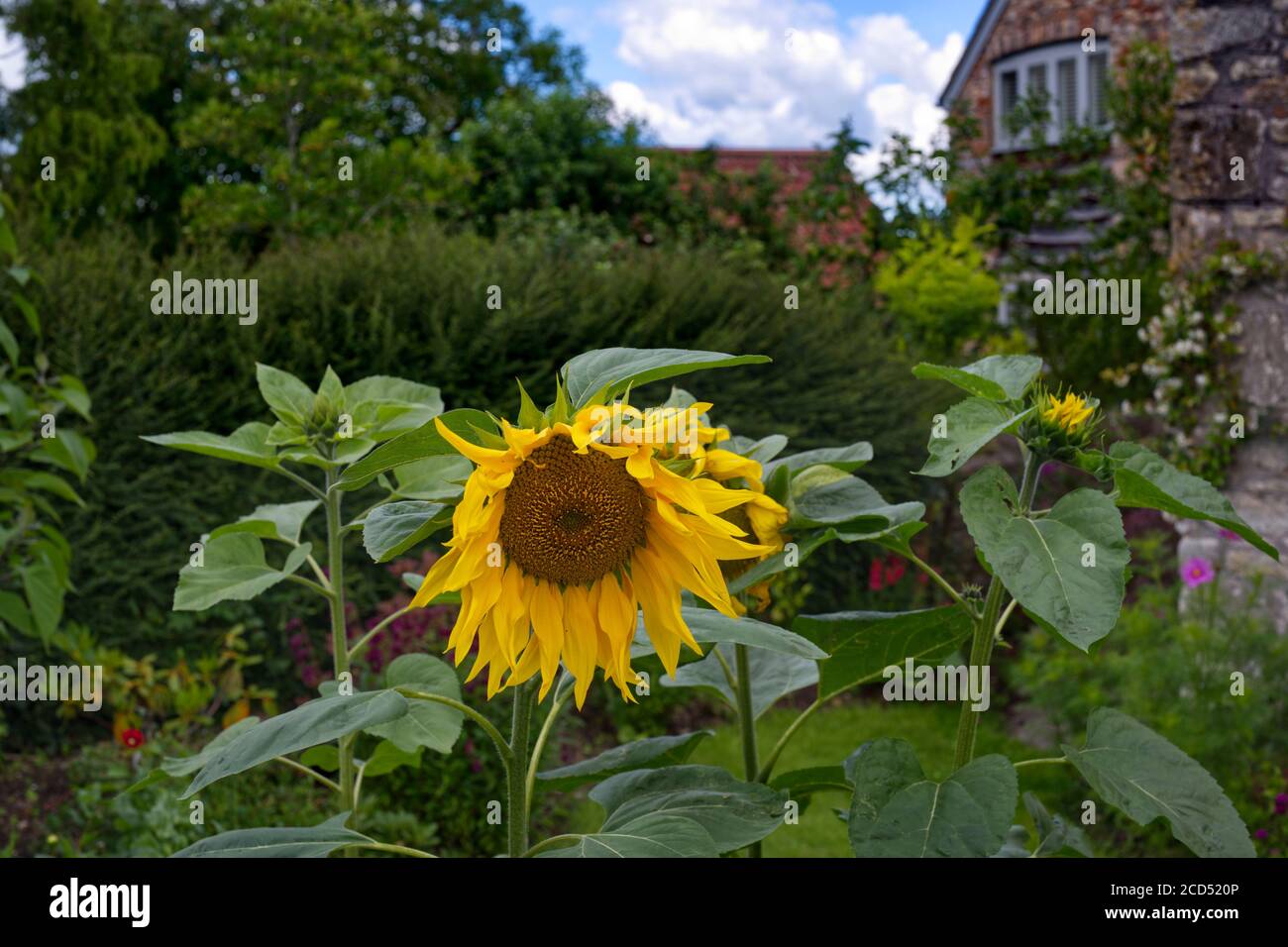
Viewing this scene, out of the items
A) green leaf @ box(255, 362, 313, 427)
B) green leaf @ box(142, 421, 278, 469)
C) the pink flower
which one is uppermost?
green leaf @ box(255, 362, 313, 427)

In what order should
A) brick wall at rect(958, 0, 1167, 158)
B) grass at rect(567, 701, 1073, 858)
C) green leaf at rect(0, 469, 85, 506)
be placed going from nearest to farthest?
green leaf at rect(0, 469, 85, 506) → grass at rect(567, 701, 1073, 858) → brick wall at rect(958, 0, 1167, 158)

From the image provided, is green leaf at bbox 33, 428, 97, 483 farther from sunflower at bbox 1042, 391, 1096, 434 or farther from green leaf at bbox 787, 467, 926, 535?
sunflower at bbox 1042, 391, 1096, 434

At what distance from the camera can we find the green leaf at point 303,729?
2.77 feet

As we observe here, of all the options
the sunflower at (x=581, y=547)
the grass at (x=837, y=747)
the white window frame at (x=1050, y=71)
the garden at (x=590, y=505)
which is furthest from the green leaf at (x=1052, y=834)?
the white window frame at (x=1050, y=71)

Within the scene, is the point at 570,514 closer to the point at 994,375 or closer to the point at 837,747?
the point at 994,375

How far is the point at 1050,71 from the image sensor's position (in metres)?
14.4

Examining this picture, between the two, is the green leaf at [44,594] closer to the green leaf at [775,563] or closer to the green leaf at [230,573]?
the green leaf at [230,573]

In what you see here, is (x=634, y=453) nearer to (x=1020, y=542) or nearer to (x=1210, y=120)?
(x=1020, y=542)

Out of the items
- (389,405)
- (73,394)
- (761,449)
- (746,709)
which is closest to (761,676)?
(746,709)

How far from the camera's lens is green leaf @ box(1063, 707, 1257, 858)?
3.12ft

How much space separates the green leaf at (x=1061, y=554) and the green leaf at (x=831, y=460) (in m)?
0.14

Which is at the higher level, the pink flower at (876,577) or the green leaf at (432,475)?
the green leaf at (432,475)

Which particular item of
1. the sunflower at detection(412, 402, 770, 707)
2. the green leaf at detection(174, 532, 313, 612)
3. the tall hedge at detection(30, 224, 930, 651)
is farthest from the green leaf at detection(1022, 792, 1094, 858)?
the tall hedge at detection(30, 224, 930, 651)

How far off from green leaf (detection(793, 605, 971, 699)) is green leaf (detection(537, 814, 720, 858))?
30cm
